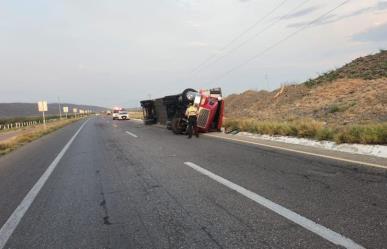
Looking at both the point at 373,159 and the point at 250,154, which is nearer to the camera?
the point at 373,159

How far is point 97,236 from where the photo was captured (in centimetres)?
512

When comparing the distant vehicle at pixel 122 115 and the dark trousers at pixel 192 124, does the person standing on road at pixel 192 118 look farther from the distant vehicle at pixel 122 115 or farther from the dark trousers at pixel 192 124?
the distant vehicle at pixel 122 115

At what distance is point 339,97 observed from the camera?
102ft

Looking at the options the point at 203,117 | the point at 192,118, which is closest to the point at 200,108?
the point at 203,117

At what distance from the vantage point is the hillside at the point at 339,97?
75.6 feet

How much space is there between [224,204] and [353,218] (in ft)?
6.04

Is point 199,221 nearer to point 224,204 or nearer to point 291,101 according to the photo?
point 224,204

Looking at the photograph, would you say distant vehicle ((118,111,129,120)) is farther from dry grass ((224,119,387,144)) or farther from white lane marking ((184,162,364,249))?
white lane marking ((184,162,364,249))

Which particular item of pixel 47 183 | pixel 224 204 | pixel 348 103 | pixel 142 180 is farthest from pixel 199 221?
pixel 348 103

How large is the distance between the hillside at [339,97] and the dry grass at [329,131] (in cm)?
366

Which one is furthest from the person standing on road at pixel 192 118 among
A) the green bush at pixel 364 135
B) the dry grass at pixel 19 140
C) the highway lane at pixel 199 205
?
the highway lane at pixel 199 205

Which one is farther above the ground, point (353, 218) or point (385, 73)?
point (385, 73)

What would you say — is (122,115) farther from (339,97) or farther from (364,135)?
(364,135)

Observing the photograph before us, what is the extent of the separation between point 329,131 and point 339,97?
1754cm
